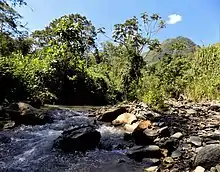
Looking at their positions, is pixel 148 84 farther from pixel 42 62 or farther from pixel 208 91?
pixel 42 62

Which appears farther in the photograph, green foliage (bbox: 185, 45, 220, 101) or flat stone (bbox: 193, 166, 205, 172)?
green foliage (bbox: 185, 45, 220, 101)

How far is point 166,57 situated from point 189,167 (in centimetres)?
1707

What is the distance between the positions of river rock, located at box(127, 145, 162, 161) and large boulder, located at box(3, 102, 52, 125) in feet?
11.6

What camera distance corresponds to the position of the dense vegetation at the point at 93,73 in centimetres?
1085

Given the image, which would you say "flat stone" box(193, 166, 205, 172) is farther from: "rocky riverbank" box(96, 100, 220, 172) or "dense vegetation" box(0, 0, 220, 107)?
"dense vegetation" box(0, 0, 220, 107)

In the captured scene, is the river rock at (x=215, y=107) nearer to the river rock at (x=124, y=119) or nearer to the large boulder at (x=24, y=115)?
the river rock at (x=124, y=119)

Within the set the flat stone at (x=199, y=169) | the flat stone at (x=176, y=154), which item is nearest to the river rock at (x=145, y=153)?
the flat stone at (x=176, y=154)

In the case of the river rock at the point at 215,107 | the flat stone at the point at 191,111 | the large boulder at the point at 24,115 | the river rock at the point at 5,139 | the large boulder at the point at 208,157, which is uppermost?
the river rock at the point at 215,107

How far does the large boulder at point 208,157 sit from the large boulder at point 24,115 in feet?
16.4

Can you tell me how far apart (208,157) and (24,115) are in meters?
5.34

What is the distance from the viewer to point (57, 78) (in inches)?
615

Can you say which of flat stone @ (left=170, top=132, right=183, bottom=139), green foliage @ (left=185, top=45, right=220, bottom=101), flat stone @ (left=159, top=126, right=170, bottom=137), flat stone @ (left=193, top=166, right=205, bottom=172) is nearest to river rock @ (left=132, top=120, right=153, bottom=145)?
flat stone @ (left=159, top=126, right=170, bottom=137)

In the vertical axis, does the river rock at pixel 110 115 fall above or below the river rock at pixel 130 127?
above

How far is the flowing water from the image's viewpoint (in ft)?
17.3
